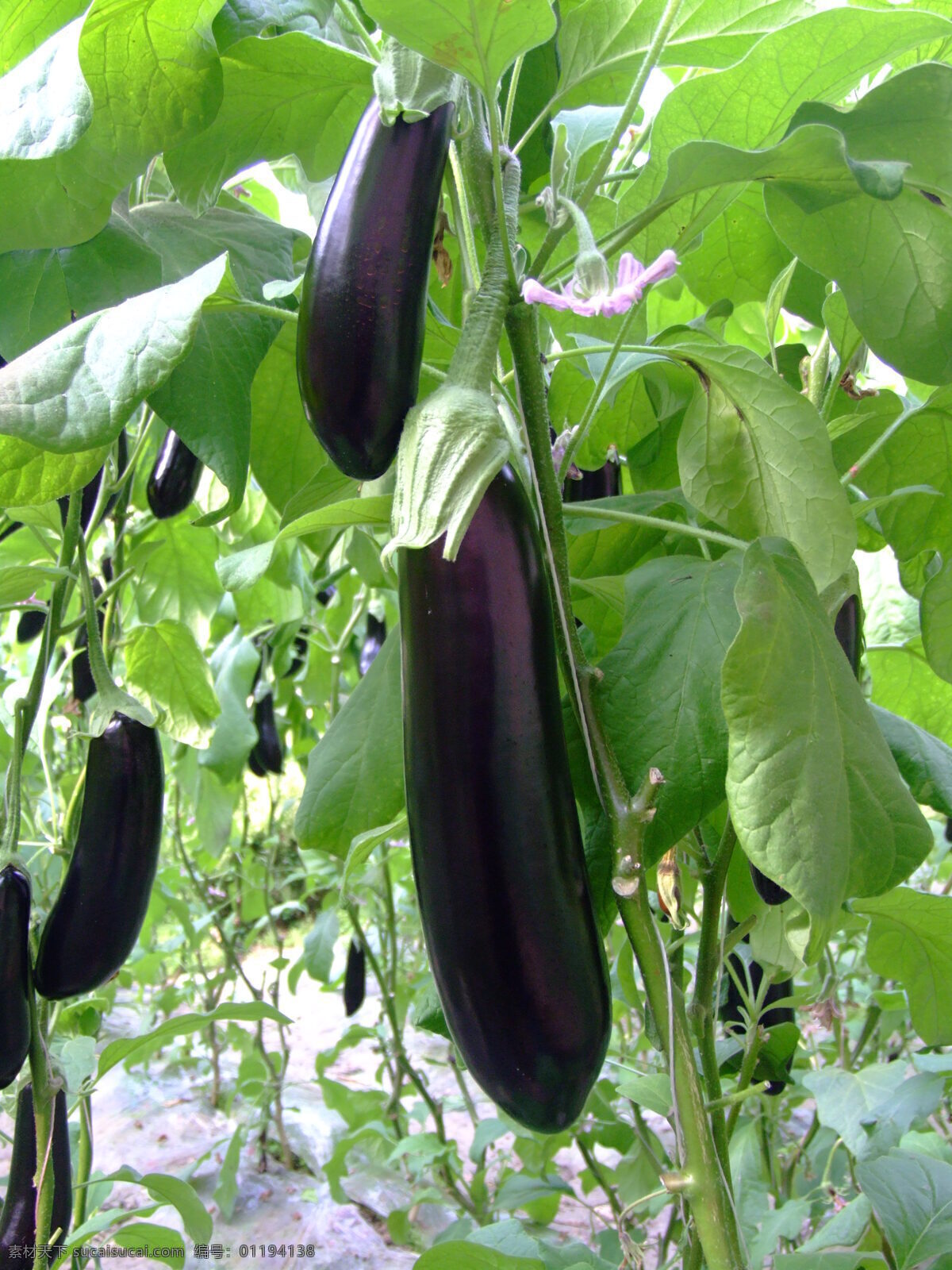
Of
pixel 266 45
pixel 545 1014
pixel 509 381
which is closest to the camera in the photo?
pixel 545 1014

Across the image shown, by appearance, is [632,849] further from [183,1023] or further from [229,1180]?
[229,1180]

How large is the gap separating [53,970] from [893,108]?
1.82 ft

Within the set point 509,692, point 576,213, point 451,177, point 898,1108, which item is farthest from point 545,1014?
point 898,1108

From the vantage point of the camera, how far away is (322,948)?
1.19 meters

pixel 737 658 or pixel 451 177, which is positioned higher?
pixel 451 177

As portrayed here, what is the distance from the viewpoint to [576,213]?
31cm

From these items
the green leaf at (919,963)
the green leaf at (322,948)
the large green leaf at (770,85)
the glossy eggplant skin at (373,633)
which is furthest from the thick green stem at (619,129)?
the green leaf at (322,948)

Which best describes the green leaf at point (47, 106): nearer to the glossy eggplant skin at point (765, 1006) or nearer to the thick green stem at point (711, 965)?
the thick green stem at point (711, 965)

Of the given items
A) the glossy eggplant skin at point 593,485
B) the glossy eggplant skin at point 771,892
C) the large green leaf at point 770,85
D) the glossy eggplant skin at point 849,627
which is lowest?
the glossy eggplant skin at point 771,892

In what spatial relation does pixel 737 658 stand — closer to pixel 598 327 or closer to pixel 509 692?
pixel 509 692

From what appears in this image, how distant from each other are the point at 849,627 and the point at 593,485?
8.5 inches

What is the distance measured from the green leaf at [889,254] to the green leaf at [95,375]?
0.22 metres

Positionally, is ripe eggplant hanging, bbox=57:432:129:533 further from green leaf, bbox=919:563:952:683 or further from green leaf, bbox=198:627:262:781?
green leaf, bbox=919:563:952:683

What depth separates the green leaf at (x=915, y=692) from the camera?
0.62 metres
